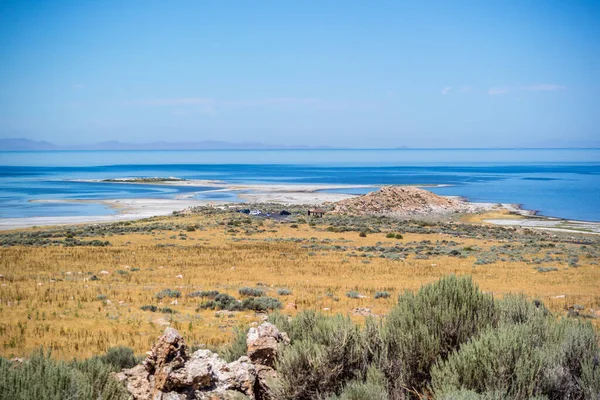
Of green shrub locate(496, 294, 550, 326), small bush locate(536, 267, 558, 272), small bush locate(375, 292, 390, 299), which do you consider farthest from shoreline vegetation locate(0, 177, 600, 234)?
green shrub locate(496, 294, 550, 326)

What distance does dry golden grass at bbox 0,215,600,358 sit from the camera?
11.6 m

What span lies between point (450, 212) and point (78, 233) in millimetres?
48397

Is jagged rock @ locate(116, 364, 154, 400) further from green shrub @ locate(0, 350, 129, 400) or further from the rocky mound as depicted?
the rocky mound

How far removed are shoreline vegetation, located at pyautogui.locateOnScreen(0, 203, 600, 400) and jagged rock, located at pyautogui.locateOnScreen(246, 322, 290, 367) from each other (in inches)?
11.6

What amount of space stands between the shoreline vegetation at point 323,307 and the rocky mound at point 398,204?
861 inches

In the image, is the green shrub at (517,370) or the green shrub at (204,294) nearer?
the green shrub at (517,370)

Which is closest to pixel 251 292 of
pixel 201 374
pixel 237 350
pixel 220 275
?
pixel 220 275

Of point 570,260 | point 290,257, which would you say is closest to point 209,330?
point 290,257

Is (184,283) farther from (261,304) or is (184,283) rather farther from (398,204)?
(398,204)

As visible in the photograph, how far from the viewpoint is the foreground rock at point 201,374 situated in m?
5.62

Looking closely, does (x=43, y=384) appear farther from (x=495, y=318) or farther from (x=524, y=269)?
(x=524, y=269)

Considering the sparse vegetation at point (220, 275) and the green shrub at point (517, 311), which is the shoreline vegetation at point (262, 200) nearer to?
the sparse vegetation at point (220, 275)

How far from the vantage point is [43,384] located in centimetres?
454

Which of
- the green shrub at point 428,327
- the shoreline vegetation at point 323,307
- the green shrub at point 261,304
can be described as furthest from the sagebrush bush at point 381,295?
the green shrub at point 428,327
